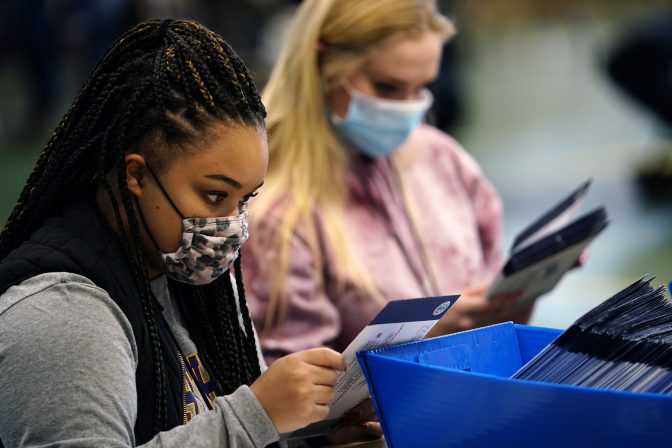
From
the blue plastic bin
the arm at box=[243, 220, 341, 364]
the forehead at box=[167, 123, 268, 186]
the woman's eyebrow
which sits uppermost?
the forehead at box=[167, 123, 268, 186]

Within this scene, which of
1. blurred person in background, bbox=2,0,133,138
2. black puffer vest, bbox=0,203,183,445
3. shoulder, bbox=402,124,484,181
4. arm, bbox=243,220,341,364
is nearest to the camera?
black puffer vest, bbox=0,203,183,445

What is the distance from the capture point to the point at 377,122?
290 centimetres

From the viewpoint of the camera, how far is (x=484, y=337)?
169 centimetres

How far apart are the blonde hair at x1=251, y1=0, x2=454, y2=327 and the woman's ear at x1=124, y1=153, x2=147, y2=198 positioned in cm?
125

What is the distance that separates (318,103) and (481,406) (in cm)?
158

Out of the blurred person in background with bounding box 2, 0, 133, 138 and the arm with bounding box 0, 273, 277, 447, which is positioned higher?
the arm with bounding box 0, 273, 277, 447

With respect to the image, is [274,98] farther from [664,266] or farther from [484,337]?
[664,266]

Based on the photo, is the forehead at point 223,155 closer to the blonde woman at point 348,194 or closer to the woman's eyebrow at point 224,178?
the woman's eyebrow at point 224,178

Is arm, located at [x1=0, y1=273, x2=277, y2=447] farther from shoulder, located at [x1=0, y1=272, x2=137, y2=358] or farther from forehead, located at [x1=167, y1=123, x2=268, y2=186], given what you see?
forehead, located at [x1=167, y1=123, x2=268, y2=186]

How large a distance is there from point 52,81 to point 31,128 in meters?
0.45

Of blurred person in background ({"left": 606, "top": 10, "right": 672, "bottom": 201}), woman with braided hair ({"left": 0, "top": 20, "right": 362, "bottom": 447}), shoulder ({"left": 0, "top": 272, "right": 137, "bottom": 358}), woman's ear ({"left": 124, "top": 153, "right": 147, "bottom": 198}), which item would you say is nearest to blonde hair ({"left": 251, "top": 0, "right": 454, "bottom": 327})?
woman with braided hair ({"left": 0, "top": 20, "right": 362, "bottom": 447})

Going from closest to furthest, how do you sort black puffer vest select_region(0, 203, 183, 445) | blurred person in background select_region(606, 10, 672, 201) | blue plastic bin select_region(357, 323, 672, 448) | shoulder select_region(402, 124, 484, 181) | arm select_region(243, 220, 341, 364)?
blue plastic bin select_region(357, 323, 672, 448) → black puffer vest select_region(0, 203, 183, 445) → arm select_region(243, 220, 341, 364) → shoulder select_region(402, 124, 484, 181) → blurred person in background select_region(606, 10, 672, 201)

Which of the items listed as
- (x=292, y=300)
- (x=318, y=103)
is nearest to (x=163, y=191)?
(x=292, y=300)

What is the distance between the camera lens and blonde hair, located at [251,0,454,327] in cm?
282
